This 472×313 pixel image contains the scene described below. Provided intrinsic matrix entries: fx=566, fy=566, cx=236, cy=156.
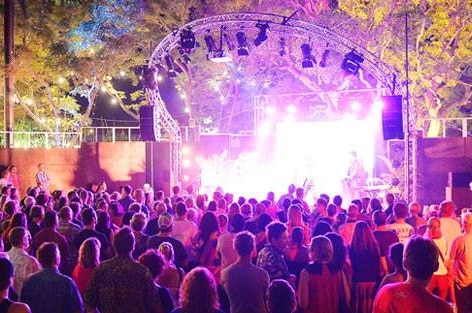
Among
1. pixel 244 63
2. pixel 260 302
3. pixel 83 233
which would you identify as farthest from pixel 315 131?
pixel 260 302

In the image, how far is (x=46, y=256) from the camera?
462 cm

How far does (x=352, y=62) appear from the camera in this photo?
15.5 metres

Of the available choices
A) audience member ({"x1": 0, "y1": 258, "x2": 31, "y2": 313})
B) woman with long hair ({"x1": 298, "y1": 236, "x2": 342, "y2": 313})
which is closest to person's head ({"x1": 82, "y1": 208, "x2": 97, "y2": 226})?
audience member ({"x1": 0, "y1": 258, "x2": 31, "y2": 313})

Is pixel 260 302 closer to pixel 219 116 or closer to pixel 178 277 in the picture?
pixel 178 277

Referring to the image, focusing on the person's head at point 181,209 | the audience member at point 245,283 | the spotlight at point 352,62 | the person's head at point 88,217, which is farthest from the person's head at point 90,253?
the spotlight at point 352,62

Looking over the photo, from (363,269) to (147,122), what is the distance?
35.3 feet

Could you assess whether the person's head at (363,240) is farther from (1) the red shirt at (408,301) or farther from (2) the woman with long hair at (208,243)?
(1) the red shirt at (408,301)

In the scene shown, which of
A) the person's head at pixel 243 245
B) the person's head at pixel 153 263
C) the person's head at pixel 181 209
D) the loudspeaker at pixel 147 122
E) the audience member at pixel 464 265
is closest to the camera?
the person's head at pixel 153 263

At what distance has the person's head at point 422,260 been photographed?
351cm

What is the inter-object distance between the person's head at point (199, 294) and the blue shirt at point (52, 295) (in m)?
1.26

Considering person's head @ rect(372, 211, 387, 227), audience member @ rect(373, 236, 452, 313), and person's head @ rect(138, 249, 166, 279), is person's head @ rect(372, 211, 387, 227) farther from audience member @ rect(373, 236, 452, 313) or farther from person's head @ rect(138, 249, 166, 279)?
audience member @ rect(373, 236, 452, 313)

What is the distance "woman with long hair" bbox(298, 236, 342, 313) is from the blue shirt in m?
1.91

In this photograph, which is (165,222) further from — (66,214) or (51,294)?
(51,294)

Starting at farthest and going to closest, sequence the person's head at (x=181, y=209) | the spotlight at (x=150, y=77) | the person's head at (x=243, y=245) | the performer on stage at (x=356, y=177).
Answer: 1. the performer on stage at (x=356, y=177)
2. the spotlight at (x=150, y=77)
3. the person's head at (x=181, y=209)
4. the person's head at (x=243, y=245)
